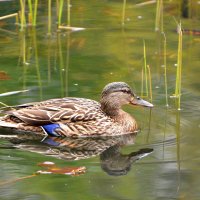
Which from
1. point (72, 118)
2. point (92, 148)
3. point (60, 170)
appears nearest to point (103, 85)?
point (72, 118)

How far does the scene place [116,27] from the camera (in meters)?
13.6

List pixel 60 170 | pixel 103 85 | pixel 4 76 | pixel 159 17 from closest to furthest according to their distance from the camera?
pixel 60 170 → pixel 103 85 → pixel 4 76 → pixel 159 17

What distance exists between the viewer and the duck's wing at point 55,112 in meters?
9.20

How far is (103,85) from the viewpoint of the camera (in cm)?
1052

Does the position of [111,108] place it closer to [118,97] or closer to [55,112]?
[118,97]

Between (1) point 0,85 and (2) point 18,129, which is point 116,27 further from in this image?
(2) point 18,129

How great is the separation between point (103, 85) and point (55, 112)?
1.45m

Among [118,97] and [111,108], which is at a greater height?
[118,97]

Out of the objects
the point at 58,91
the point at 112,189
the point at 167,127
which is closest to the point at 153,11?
the point at 58,91

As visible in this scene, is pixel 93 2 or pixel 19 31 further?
pixel 93 2

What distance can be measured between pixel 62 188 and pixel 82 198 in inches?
11.4

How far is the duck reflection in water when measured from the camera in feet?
26.8

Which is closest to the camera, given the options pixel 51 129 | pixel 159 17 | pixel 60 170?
pixel 60 170

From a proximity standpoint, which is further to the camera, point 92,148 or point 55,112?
point 55,112
